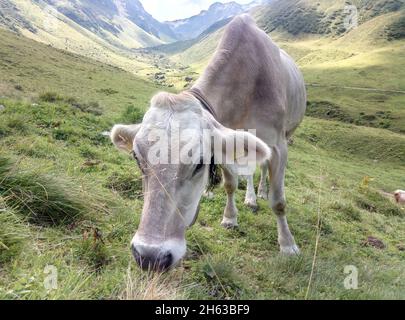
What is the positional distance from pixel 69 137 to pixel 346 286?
8212 mm

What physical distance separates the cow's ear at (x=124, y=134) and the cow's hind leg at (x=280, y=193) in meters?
2.60

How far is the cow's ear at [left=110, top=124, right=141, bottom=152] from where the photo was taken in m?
4.53

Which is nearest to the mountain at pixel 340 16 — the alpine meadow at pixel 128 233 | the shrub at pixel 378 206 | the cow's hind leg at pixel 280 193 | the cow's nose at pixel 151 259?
the shrub at pixel 378 206

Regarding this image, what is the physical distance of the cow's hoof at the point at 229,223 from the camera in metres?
7.02

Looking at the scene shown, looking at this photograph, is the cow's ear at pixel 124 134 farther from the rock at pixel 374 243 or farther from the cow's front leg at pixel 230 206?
the rock at pixel 374 243

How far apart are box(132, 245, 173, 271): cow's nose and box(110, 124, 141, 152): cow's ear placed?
153cm

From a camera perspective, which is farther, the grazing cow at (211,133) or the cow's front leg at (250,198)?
the cow's front leg at (250,198)

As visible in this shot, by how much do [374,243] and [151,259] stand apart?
624cm

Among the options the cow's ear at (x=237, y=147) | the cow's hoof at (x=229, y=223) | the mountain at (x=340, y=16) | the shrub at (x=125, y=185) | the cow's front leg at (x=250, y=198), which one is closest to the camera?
the cow's ear at (x=237, y=147)

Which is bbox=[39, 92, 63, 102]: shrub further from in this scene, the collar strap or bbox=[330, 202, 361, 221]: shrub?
the collar strap

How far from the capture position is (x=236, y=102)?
5.73 meters

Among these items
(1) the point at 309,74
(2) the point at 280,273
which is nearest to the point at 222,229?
(2) the point at 280,273

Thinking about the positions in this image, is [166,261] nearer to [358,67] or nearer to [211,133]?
[211,133]

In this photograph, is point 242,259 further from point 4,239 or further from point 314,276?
point 4,239
